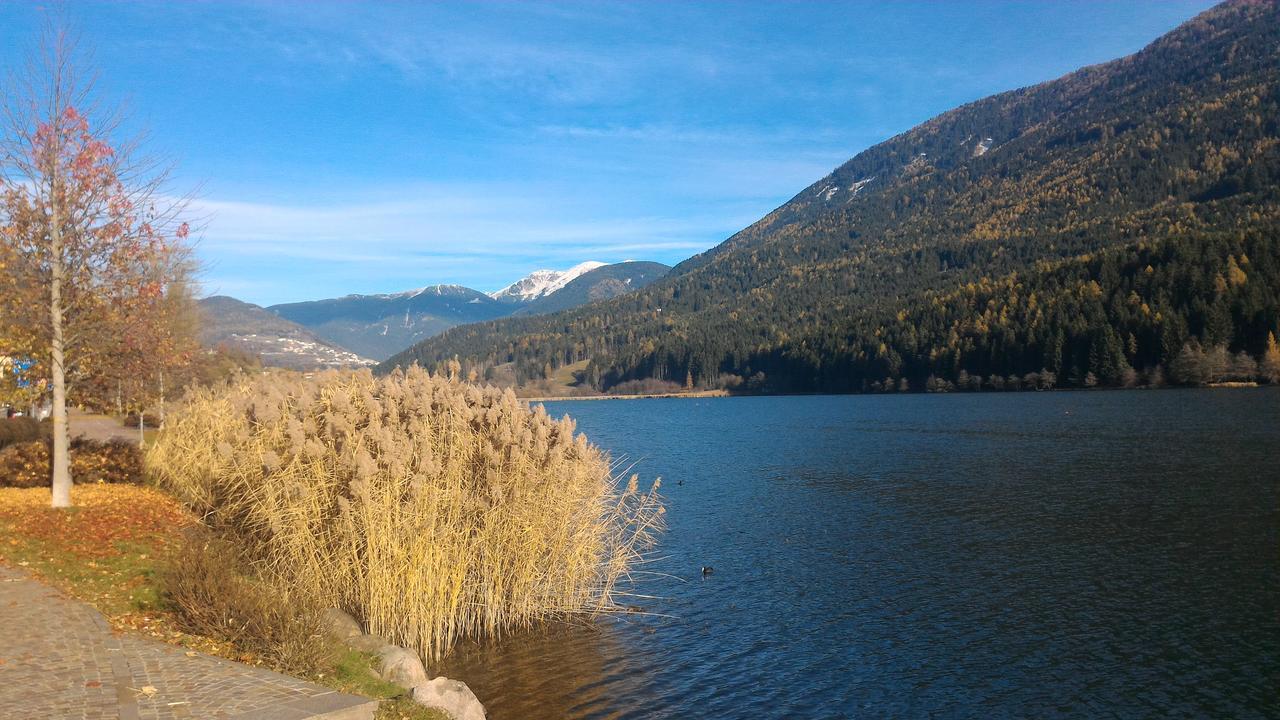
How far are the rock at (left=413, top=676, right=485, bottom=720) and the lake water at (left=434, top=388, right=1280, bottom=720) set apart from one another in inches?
75.8

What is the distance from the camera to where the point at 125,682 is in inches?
307

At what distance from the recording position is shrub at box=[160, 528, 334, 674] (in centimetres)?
936

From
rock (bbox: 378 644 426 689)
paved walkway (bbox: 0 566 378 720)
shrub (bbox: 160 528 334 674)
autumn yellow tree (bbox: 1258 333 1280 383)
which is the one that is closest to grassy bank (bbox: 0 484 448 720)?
shrub (bbox: 160 528 334 674)

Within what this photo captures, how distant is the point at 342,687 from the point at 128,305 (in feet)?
39.2

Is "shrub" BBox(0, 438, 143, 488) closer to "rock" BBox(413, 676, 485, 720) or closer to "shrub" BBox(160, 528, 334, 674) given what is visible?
"shrub" BBox(160, 528, 334, 674)

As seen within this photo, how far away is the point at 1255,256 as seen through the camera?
10688 centimetres

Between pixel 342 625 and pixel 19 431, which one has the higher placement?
pixel 19 431

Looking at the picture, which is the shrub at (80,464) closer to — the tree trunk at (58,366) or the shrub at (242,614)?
the tree trunk at (58,366)

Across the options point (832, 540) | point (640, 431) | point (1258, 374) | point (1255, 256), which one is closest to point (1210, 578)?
point (832, 540)

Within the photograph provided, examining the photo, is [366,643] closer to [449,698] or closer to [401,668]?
[401,668]

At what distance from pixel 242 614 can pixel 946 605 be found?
14.4 metres

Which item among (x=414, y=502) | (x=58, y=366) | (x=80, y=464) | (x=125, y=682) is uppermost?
(x=58, y=366)

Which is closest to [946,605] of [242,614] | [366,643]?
[366,643]

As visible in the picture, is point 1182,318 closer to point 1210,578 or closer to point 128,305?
point 1210,578
